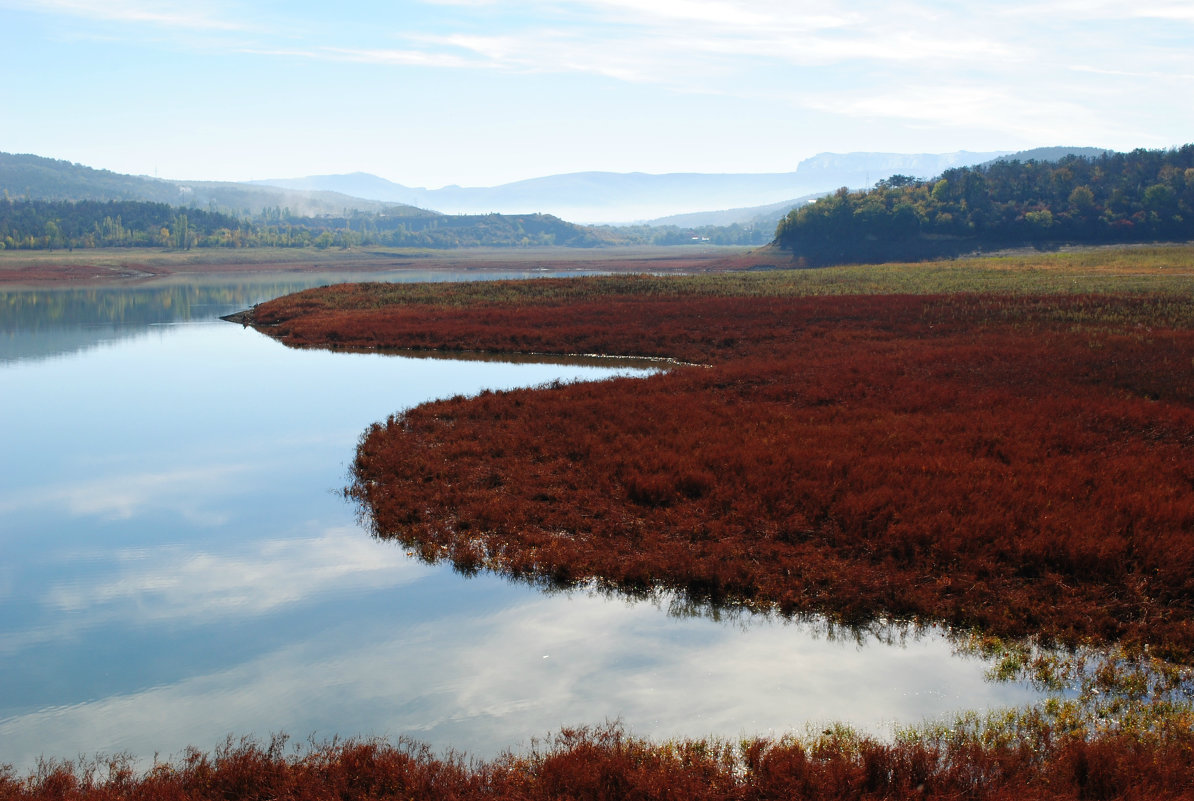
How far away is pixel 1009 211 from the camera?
419ft

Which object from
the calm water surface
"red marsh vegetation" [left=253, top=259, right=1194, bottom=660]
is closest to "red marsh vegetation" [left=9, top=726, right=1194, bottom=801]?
the calm water surface

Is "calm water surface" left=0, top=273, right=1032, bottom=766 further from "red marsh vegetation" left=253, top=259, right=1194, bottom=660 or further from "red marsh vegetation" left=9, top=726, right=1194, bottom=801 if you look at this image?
"red marsh vegetation" left=253, top=259, right=1194, bottom=660

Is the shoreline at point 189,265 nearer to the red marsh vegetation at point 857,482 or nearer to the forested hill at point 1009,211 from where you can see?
the forested hill at point 1009,211

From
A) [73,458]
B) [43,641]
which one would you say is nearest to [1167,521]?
[43,641]

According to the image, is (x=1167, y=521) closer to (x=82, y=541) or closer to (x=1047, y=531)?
(x=1047, y=531)

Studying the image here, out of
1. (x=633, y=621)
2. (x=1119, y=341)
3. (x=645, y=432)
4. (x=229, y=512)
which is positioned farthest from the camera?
(x=1119, y=341)

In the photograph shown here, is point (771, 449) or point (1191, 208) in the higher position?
point (1191, 208)

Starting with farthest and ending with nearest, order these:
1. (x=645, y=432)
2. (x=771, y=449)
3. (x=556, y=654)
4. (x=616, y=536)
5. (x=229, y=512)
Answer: (x=645, y=432) < (x=771, y=449) < (x=229, y=512) < (x=616, y=536) < (x=556, y=654)

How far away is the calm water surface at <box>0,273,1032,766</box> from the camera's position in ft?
31.9

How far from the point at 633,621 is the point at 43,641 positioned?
814 cm

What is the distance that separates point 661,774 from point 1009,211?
13822cm

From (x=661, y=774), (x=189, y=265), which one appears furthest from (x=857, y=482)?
(x=189, y=265)

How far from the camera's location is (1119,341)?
106 feet

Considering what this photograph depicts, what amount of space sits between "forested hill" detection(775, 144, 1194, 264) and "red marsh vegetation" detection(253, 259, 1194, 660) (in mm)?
95853
